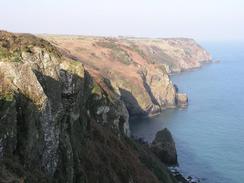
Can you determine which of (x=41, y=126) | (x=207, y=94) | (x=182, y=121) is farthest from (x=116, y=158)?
(x=207, y=94)

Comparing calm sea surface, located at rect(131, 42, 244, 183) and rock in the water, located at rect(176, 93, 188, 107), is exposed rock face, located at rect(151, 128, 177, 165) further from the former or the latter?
rock in the water, located at rect(176, 93, 188, 107)

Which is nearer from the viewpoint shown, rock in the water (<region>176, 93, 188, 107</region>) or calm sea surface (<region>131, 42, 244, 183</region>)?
calm sea surface (<region>131, 42, 244, 183</region>)

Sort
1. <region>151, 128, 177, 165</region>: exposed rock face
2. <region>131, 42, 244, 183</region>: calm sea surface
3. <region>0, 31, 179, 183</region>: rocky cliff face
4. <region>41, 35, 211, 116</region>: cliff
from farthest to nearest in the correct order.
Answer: <region>41, 35, 211, 116</region>: cliff → <region>151, 128, 177, 165</region>: exposed rock face → <region>131, 42, 244, 183</region>: calm sea surface → <region>0, 31, 179, 183</region>: rocky cliff face

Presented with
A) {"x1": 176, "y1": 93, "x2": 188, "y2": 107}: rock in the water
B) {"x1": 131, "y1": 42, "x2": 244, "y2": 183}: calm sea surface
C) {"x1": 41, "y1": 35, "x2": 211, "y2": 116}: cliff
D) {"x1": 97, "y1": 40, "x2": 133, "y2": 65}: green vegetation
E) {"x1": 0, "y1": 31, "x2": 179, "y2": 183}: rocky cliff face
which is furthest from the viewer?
{"x1": 97, "y1": 40, "x2": 133, "y2": 65}: green vegetation

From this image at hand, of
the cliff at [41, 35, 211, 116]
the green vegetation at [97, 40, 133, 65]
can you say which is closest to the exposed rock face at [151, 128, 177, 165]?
the cliff at [41, 35, 211, 116]

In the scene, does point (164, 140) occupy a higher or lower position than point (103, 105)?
lower

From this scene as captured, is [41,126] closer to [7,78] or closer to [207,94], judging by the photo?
Result: [7,78]

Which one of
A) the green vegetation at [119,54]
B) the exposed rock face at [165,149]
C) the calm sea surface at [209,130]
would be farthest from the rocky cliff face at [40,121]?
the green vegetation at [119,54]
